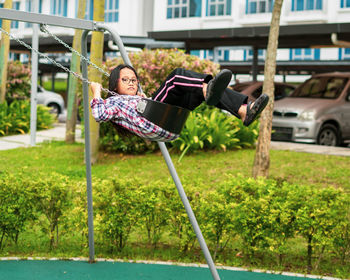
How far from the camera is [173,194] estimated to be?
7086 mm

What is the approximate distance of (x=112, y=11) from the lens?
3903cm

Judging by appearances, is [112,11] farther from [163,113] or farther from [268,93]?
[163,113]

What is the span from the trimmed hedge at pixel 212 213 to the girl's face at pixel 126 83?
6.68ft

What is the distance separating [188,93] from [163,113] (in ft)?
1.37

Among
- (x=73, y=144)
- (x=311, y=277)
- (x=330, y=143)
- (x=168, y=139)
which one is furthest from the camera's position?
(x=73, y=144)

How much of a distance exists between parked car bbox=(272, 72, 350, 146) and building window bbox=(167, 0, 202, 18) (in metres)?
21.5

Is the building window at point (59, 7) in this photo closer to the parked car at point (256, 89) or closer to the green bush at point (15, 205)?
the parked car at point (256, 89)

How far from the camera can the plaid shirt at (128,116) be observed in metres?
4.77

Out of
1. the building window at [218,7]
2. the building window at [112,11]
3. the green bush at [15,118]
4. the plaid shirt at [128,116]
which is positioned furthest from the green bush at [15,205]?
the building window at [112,11]

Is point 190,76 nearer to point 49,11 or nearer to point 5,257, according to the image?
point 5,257

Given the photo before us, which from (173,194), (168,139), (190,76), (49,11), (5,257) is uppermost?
(49,11)

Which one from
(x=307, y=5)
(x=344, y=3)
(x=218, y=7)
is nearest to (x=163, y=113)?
(x=344, y=3)

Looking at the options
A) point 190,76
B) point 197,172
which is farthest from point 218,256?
point 197,172

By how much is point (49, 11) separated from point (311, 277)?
1517 inches
